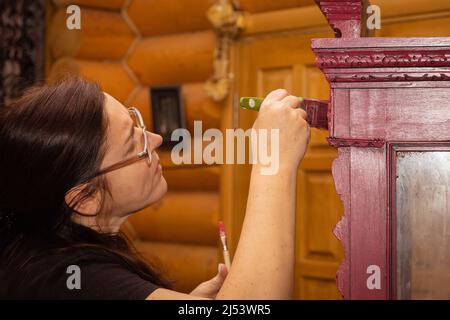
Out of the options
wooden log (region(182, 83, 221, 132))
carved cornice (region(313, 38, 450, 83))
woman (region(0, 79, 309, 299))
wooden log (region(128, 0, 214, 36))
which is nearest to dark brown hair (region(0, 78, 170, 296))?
woman (region(0, 79, 309, 299))

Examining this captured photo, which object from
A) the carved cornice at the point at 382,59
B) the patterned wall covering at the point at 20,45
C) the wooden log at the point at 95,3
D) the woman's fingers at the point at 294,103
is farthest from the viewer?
the wooden log at the point at 95,3

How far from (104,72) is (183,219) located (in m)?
1.04

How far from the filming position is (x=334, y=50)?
1.03 m

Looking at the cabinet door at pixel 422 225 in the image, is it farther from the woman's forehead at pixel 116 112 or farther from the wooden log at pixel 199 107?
the wooden log at pixel 199 107

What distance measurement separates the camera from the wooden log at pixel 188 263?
11.1 feet

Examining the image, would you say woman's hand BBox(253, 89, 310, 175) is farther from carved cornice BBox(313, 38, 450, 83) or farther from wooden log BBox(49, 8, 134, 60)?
wooden log BBox(49, 8, 134, 60)

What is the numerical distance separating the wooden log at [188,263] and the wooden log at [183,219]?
5 cm

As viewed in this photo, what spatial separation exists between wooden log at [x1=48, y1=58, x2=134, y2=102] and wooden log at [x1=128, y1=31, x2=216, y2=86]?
0.09 meters

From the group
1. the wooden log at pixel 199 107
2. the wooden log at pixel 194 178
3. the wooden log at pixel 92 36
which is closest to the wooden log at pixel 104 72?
the wooden log at pixel 92 36

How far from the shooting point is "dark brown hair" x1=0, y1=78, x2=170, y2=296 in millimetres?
1122

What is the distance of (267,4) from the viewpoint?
311cm

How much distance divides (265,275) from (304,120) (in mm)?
297

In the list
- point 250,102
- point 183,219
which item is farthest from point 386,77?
point 183,219

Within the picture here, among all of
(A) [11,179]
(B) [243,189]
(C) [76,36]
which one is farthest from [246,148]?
(A) [11,179]
